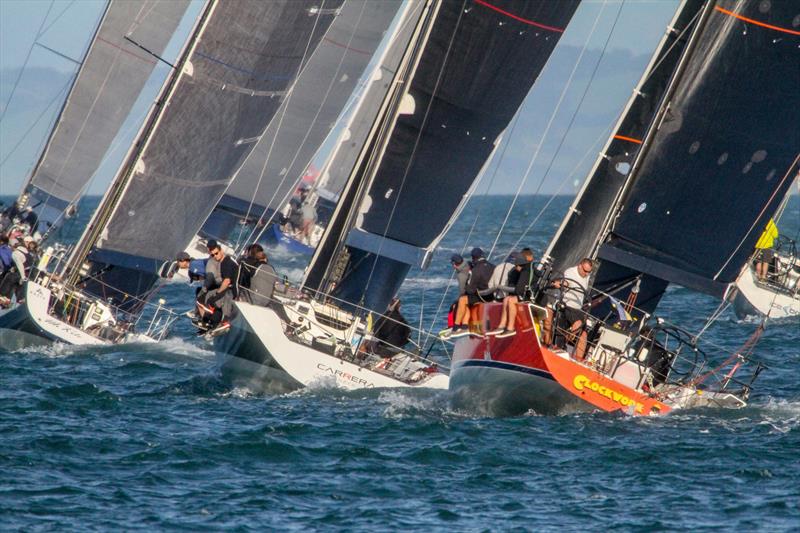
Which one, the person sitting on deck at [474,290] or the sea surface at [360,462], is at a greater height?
the person sitting on deck at [474,290]

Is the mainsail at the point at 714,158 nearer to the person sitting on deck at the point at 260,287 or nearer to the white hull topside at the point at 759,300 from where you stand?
the person sitting on deck at the point at 260,287

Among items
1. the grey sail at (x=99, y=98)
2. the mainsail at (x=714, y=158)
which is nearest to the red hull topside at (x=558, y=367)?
the mainsail at (x=714, y=158)

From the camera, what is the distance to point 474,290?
17844mm

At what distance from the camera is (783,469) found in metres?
14.6

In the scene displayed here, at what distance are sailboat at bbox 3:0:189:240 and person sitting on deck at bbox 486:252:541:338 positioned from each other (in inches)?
564

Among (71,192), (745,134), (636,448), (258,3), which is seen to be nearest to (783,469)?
(636,448)

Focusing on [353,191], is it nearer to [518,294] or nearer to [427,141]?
[427,141]

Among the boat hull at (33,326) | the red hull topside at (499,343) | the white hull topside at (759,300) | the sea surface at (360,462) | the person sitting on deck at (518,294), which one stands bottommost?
the boat hull at (33,326)

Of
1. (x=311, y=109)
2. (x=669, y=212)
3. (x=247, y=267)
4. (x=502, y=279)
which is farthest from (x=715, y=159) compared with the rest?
(x=311, y=109)

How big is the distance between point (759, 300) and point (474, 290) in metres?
14.2

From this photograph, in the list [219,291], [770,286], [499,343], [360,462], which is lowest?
[360,462]

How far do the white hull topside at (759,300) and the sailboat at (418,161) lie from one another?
10.9 metres

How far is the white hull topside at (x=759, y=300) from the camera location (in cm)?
3033

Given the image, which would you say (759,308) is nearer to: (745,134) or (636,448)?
(745,134)
